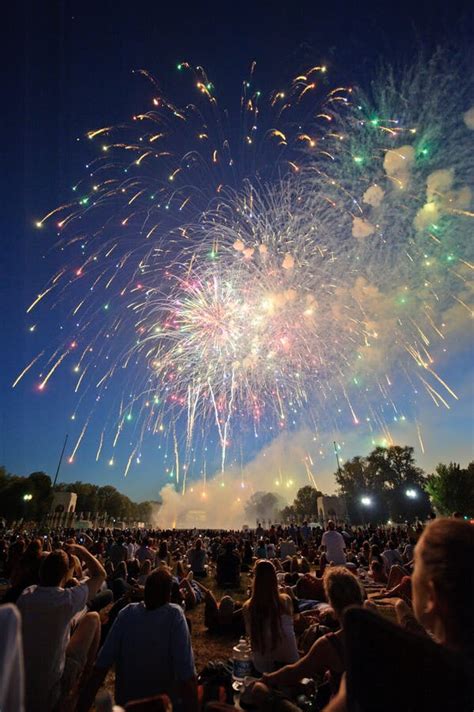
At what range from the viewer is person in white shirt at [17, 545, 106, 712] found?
3.56 metres

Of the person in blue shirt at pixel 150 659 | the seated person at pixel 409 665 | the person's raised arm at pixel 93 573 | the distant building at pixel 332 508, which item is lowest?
the person in blue shirt at pixel 150 659

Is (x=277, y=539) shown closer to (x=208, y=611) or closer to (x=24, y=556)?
(x=208, y=611)

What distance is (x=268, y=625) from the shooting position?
15.1 ft

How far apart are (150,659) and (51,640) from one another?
42.3 inches

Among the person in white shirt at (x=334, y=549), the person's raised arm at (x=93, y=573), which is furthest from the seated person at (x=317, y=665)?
the person in white shirt at (x=334, y=549)

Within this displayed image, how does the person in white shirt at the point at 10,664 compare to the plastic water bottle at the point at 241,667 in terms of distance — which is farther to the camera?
the plastic water bottle at the point at 241,667

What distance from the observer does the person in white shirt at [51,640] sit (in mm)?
3562

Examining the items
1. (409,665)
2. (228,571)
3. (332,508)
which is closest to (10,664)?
(409,665)

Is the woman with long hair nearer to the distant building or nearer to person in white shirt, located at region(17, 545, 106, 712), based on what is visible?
person in white shirt, located at region(17, 545, 106, 712)

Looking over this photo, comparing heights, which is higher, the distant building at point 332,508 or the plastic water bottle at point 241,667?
the distant building at point 332,508

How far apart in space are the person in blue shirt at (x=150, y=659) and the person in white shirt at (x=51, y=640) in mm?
315

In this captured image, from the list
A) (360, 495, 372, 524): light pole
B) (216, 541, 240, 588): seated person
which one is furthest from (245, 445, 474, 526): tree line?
(216, 541, 240, 588): seated person

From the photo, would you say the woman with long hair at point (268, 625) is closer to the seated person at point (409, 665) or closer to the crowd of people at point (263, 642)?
the crowd of people at point (263, 642)

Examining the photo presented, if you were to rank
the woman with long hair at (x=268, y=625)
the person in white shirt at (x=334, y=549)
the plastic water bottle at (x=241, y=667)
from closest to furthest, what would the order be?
1. the woman with long hair at (x=268, y=625)
2. the plastic water bottle at (x=241, y=667)
3. the person in white shirt at (x=334, y=549)
